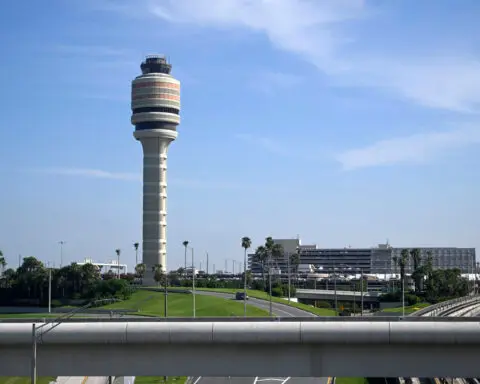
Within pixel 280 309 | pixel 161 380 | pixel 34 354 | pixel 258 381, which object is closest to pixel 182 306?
pixel 280 309

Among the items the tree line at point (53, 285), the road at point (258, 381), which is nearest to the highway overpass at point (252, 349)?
the road at point (258, 381)

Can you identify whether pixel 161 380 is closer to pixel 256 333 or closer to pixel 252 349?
pixel 252 349

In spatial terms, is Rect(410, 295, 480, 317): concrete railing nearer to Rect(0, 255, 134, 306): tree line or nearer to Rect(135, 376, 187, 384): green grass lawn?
Rect(135, 376, 187, 384): green grass lawn

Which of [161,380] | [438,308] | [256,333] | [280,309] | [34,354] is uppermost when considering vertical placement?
[256,333]

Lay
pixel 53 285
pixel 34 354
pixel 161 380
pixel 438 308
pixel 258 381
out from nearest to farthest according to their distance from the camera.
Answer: pixel 34 354 → pixel 161 380 → pixel 258 381 → pixel 438 308 → pixel 53 285

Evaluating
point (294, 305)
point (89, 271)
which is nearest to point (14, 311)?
point (89, 271)

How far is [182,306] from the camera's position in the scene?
469 feet

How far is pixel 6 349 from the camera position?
44.6m

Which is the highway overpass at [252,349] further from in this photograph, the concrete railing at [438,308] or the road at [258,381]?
the concrete railing at [438,308]

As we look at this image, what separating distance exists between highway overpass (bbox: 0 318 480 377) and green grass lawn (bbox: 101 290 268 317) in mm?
74625

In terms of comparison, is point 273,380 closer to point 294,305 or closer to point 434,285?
point 294,305

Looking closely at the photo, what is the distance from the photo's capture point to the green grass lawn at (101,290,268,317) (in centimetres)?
→ 12569

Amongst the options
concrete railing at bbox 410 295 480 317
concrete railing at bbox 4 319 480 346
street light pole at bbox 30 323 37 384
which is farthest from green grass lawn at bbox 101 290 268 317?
street light pole at bbox 30 323 37 384

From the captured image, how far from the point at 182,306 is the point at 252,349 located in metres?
101
